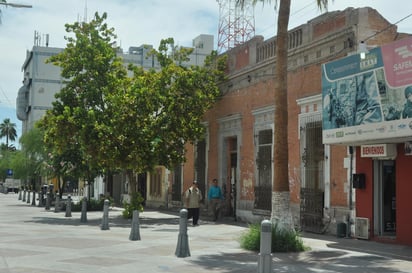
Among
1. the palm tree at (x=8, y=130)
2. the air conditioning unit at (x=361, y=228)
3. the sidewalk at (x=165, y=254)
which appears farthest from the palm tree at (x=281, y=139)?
the palm tree at (x=8, y=130)

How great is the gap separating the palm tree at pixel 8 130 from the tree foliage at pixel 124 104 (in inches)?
4371

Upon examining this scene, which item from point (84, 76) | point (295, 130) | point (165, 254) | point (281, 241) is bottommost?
point (165, 254)

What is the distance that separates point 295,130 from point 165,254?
774 centimetres

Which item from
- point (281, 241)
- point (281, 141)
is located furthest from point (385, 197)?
point (281, 241)

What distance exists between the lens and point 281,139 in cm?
1315

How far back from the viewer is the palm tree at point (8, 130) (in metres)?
128

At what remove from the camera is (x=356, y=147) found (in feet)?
50.8

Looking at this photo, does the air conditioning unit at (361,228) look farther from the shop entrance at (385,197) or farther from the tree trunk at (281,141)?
the tree trunk at (281,141)

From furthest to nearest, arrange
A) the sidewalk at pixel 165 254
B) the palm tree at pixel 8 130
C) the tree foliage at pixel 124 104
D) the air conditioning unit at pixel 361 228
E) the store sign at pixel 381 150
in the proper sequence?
the palm tree at pixel 8 130 < the tree foliage at pixel 124 104 < the air conditioning unit at pixel 361 228 < the store sign at pixel 381 150 < the sidewalk at pixel 165 254

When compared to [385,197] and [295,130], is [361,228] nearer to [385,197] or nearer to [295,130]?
[385,197]

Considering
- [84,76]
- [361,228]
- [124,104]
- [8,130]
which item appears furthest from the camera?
[8,130]

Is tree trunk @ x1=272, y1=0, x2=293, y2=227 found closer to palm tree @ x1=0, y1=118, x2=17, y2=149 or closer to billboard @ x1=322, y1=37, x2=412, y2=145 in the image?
billboard @ x1=322, y1=37, x2=412, y2=145

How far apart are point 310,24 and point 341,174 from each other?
17.4 feet

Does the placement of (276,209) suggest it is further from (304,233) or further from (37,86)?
(37,86)
